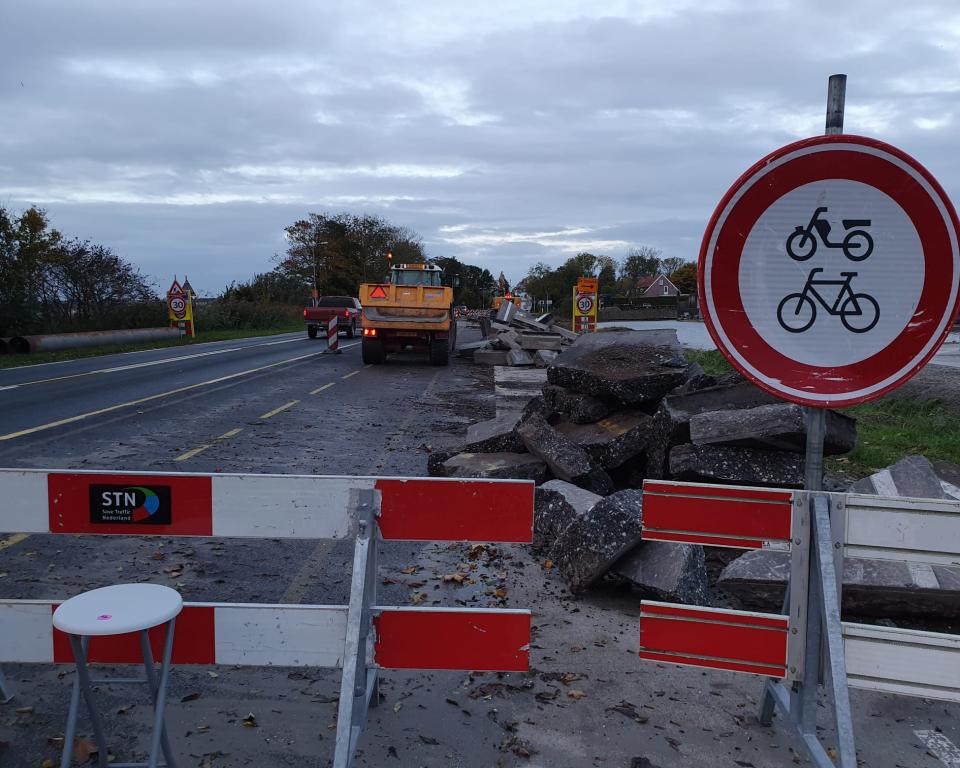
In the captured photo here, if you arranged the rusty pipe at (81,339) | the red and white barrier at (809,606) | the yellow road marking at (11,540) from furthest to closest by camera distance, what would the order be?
the rusty pipe at (81,339) → the yellow road marking at (11,540) → the red and white barrier at (809,606)

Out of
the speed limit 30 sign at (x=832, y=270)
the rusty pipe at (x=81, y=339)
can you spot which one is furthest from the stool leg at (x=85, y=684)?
the rusty pipe at (x=81, y=339)

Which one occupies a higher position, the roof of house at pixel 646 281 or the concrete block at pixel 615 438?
the roof of house at pixel 646 281

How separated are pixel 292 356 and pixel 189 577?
19.3 metres

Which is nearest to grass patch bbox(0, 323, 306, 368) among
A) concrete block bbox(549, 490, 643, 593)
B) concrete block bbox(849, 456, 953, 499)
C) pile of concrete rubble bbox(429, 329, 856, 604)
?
pile of concrete rubble bbox(429, 329, 856, 604)

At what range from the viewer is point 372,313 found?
20.4 m

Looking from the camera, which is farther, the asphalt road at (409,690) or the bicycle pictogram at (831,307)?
the asphalt road at (409,690)

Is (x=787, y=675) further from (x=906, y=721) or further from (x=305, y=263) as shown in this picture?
(x=305, y=263)

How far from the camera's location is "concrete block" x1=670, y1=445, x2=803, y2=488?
5.07 metres

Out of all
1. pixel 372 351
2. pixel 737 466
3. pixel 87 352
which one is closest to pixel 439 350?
pixel 372 351

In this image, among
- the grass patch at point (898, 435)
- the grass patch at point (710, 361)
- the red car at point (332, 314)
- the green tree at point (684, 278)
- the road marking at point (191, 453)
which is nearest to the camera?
the grass patch at point (898, 435)

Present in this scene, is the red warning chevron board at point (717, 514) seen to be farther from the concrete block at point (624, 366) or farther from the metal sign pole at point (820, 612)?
the concrete block at point (624, 366)

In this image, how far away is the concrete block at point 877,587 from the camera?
4.10 metres

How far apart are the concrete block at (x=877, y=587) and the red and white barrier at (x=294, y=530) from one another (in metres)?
1.88

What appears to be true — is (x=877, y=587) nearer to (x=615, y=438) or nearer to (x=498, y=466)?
(x=615, y=438)
